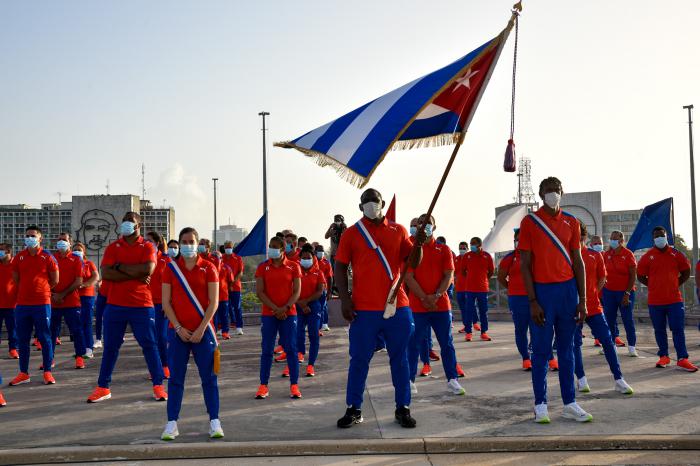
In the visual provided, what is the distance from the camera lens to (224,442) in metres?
5.91

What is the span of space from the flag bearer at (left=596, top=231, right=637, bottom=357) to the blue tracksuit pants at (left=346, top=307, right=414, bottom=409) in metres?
6.03

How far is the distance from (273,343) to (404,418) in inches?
97.7

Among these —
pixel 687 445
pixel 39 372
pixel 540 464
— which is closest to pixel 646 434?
pixel 687 445

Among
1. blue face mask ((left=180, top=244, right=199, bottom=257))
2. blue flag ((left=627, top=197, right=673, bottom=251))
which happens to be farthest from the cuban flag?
blue flag ((left=627, top=197, right=673, bottom=251))

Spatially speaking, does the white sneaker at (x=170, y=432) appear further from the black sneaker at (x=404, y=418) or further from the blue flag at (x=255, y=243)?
the blue flag at (x=255, y=243)

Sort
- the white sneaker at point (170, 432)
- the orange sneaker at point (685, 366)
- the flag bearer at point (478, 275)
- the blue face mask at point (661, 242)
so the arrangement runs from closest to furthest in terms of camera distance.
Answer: the white sneaker at point (170, 432) < the orange sneaker at point (685, 366) < the blue face mask at point (661, 242) < the flag bearer at point (478, 275)

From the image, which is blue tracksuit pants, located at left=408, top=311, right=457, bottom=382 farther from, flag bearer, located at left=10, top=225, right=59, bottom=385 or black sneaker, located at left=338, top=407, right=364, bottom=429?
flag bearer, located at left=10, top=225, right=59, bottom=385

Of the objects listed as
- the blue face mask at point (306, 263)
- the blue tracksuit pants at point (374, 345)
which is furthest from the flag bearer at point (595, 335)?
the blue face mask at point (306, 263)

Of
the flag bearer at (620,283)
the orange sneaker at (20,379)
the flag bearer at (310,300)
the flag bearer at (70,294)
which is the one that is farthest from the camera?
the flag bearer at (620,283)

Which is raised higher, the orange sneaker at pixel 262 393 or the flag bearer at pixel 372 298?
the flag bearer at pixel 372 298

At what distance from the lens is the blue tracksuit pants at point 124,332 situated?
8023 millimetres

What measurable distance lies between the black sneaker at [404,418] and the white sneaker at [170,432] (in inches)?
78.6

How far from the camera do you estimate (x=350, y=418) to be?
6.45 m

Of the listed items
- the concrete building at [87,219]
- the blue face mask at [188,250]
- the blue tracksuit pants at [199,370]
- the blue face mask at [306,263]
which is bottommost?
the blue tracksuit pants at [199,370]
